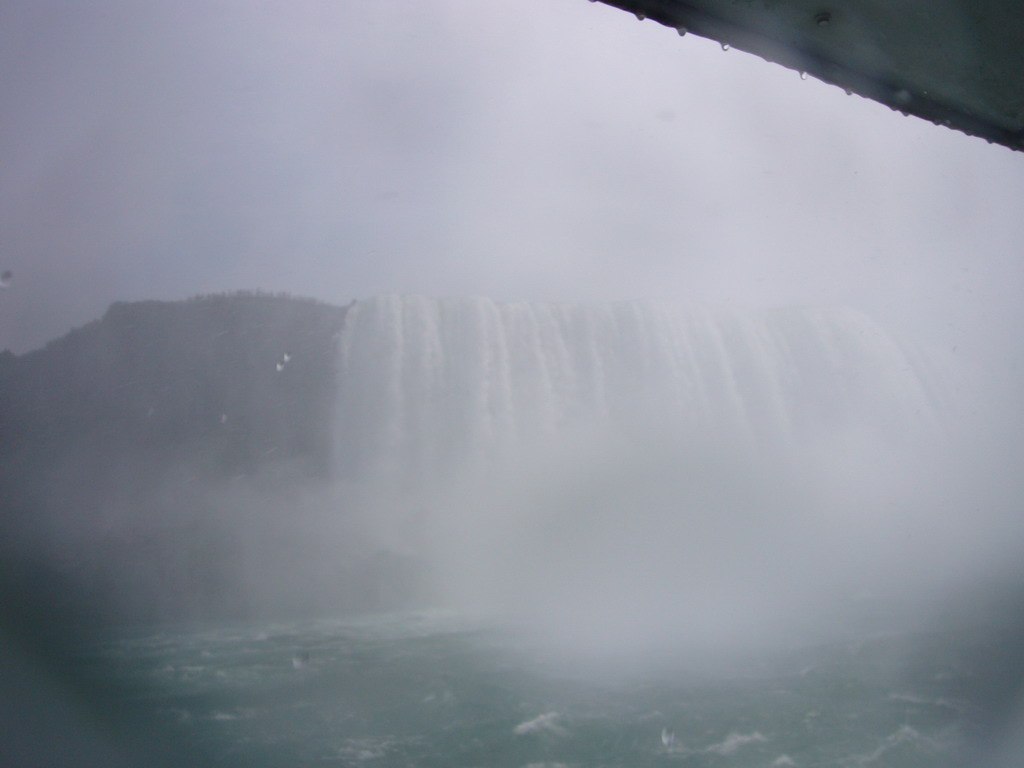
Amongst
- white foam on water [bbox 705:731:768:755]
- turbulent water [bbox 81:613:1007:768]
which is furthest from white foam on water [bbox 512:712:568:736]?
white foam on water [bbox 705:731:768:755]

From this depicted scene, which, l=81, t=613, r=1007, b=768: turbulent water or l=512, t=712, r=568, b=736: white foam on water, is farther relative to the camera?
l=512, t=712, r=568, b=736: white foam on water

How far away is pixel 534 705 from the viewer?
6.88m

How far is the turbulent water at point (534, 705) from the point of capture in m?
5.60

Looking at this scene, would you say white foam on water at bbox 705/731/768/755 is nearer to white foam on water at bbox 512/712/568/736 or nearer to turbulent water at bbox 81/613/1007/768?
turbulent water at bbox 81/613/1007/768

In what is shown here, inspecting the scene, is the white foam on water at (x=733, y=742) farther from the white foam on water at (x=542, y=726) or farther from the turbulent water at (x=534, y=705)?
the white foam on water at (x=542, y=726)

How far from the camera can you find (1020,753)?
5.49 metres

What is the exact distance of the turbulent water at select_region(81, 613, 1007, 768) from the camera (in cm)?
560

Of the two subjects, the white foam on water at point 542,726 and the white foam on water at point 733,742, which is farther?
the white foam on water at point 542,726

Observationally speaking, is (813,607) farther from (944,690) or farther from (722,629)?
(944,690)

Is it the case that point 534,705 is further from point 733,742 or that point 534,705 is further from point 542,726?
point 733,742

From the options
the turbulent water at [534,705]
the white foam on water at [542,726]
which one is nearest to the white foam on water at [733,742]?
the turbulent water at [534,705]

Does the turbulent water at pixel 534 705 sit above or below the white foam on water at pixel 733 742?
above

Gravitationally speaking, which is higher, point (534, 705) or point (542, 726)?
point (534, 705)

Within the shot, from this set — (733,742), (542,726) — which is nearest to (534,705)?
(542,726)
